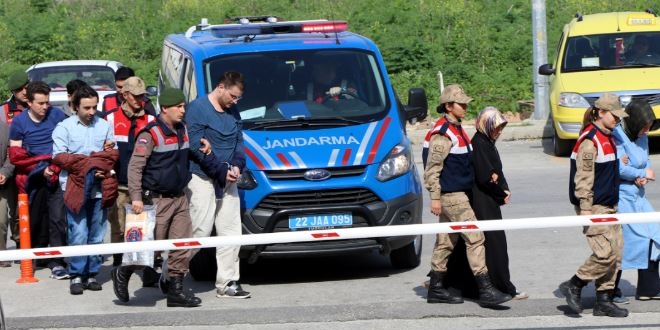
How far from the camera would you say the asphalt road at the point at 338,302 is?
29.2 feet

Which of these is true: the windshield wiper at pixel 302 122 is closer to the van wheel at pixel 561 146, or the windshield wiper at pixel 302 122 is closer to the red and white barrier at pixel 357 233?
the red and white barrier at pixel 357 233

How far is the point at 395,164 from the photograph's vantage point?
10.4m

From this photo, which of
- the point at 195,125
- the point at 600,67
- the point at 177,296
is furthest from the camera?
the point at 600,67

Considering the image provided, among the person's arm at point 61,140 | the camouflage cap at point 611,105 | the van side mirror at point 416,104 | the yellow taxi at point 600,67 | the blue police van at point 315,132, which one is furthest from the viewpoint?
the yellow taxi at point 600,67

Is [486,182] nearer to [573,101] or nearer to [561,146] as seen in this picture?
[573,101]

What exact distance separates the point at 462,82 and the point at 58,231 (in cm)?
1436

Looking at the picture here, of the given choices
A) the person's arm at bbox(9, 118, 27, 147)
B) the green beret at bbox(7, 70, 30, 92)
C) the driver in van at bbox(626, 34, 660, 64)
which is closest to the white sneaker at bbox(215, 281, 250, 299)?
the person's arm at bbox(9, 118, 27, 147)

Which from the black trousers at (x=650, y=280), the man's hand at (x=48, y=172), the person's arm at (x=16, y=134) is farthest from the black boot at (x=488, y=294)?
the person's arm at (x=16, y=134)

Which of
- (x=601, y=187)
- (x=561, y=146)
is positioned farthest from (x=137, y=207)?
(x=561, y=146)

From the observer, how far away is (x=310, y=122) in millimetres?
10570

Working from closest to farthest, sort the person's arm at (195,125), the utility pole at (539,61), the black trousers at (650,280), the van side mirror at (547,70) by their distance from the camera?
the black trousers at (650,280) < the person's arm at (195,125) < the van side mirror at (547,70) < the utility pole at (539,61)

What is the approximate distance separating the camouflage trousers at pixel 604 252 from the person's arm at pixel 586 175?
0.08 metres

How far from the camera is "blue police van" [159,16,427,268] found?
33.1ft

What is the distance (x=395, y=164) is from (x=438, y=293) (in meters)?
1.44
